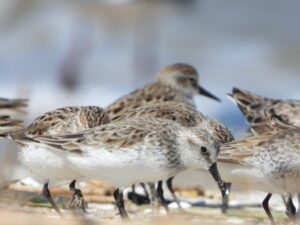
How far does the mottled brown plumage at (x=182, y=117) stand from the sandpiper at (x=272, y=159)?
633mm

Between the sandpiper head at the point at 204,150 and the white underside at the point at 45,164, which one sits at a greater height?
the sandpiper head at the point at 204,150

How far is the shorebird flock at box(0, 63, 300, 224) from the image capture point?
22.3 feet

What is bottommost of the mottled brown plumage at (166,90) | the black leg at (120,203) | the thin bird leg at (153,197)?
the thin bird leg at (153,197)

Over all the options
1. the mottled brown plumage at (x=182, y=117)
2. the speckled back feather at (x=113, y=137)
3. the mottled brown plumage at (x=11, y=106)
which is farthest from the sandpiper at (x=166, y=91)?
the speckled back feather at (x=113, y=137)

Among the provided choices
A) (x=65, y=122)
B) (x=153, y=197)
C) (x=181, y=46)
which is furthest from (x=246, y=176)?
(x=181, y=46)

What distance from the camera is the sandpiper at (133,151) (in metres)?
6.74

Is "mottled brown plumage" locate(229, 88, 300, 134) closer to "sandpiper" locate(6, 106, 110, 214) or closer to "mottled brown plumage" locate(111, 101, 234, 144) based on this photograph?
"mottled brown plumage" locate(111, 101, 234, 144)

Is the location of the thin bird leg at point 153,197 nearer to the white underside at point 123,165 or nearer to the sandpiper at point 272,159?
the sandpiper at point 272,159

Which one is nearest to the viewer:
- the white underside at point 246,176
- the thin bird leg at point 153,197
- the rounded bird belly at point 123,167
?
the rounded bird belly at point 123,167

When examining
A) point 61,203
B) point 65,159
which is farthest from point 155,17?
point 65,159

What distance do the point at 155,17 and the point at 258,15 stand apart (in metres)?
6.16

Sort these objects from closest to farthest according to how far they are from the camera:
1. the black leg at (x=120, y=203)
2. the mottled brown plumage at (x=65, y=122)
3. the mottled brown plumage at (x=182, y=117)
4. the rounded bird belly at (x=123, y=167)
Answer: the rounded bird belly at (x=123, y=167) → the black leg at (x=120, y=203) → the mottled brown plumage at (x=65, y=122) → the mottled brown plumage at (x=182, y=117)

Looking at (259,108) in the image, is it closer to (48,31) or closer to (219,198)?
(219,198)

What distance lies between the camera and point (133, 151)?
6.77 metres
